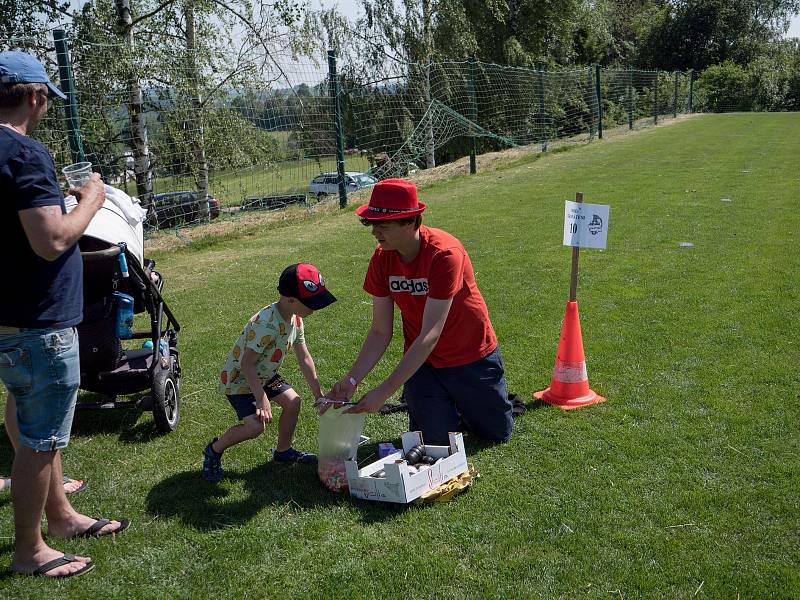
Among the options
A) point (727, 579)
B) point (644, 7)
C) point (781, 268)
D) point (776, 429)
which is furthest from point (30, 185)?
point (644, 7)

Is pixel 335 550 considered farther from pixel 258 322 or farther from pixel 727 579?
pixel 727 579

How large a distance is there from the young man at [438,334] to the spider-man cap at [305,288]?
A: 0.38 meters

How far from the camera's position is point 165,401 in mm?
4438

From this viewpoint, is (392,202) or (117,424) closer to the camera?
(392,202)

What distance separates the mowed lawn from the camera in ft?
9.89

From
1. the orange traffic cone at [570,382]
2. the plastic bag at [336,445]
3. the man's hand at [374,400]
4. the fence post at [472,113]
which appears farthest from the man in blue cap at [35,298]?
the fence post at [472,113]

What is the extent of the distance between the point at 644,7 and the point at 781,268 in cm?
7319

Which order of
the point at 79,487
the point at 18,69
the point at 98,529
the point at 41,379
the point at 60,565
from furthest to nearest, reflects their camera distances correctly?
the point at 79,487, the point at 98,529, the point at 60,565, the point at 41,379, the point at 18,69

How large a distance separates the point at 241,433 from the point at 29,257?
1.50 meters

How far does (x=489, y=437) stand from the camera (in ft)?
13.7

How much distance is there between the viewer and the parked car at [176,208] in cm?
1152

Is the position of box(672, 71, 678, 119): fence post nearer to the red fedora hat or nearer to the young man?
the young man

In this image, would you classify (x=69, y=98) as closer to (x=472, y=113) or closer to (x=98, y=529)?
(x=98, y=529)

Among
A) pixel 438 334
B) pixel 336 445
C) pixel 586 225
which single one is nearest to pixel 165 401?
pixel 336 445
